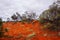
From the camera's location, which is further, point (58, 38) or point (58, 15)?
point (58, 15)

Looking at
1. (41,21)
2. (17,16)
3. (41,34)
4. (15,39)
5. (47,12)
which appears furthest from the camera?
(17,16)

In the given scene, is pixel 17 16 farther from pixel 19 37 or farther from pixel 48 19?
pixel 19 37

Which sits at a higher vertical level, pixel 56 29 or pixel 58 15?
pixel 58 15

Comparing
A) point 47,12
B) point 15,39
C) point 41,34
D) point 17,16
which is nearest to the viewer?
point 15,39

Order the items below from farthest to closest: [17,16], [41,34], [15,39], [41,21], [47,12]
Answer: [17,16] < [41,21] < [47,12] < [41,34] < [15,39]

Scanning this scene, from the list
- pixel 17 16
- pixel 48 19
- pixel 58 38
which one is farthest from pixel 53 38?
pixel 17 16

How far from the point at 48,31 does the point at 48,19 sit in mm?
1361

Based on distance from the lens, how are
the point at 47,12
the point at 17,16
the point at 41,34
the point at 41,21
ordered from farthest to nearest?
the point at 17,16, the point at 41,21, the point at 47,12, the point at 41,34

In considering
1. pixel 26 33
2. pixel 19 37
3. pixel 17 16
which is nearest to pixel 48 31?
pixel 26 33

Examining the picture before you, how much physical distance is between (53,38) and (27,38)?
6.10 feet

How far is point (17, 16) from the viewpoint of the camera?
916 inches

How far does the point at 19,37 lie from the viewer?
1491 cm

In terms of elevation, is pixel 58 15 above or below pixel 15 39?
above

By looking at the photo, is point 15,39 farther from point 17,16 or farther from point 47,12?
point 17,16
